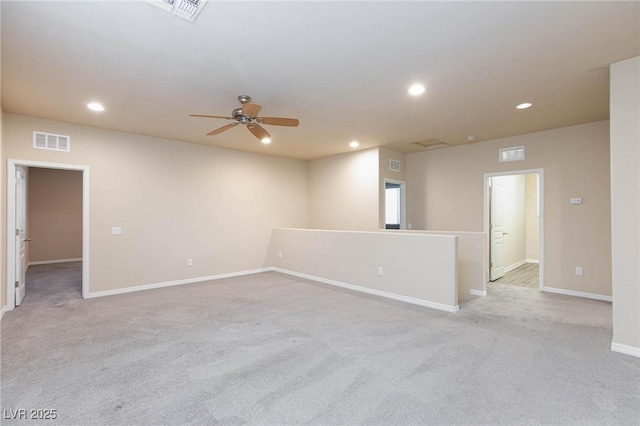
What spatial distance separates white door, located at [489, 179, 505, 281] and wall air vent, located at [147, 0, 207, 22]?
579 centimetres

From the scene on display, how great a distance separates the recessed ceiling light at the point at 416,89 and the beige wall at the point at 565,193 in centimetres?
306

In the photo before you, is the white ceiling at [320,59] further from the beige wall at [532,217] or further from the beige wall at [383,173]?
the beige wall at [532,217]

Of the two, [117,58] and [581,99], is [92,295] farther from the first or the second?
[581,99]

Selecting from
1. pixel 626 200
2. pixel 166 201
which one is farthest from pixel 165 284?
pixel 626 200

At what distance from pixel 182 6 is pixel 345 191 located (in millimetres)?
5183

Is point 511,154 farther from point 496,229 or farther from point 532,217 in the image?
point 532,217

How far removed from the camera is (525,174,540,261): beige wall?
27.1 ft

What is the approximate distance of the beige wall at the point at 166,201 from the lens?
4859 millimetres

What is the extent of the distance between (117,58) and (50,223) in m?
7.83

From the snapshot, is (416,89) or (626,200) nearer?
(626,200)

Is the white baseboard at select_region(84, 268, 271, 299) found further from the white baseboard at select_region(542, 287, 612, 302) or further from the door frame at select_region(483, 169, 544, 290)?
the white baseboard at select_region(542, 287, 612, 302)

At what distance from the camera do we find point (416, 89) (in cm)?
346

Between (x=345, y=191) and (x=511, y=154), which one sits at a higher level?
(x=511, y=154)

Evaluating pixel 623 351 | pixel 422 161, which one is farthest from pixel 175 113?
pixel 623 351
